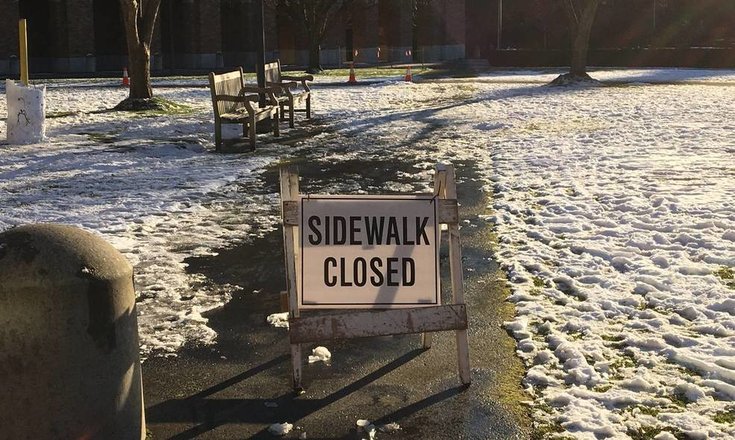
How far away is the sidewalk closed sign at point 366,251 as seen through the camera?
5.06 meters

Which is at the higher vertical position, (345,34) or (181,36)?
(345,34)

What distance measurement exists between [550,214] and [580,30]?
21.9 m

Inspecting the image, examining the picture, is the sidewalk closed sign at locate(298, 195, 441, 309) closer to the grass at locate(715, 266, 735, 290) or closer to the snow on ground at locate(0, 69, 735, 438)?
the snow on ground at locate(0, 69, 735, 438)

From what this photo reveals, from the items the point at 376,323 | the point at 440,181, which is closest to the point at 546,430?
the point at 376,323

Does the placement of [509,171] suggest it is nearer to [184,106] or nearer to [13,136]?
[13,136]

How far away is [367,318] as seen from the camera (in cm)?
508

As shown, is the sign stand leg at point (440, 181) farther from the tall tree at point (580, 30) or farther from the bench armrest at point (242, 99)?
the tall tree at point (580, 30)

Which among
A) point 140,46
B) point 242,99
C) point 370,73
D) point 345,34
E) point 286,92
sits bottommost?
point 242,99

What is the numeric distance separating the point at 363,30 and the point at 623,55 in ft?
66.2

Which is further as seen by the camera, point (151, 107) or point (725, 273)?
point (151, 107)

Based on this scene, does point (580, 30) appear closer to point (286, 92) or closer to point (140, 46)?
point (286, 92)

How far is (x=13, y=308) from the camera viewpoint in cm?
389

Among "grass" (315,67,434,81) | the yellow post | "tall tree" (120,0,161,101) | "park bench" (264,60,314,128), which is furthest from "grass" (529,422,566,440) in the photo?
"grass" (315,67,434,81)

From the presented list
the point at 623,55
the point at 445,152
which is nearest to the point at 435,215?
the point at 445,152
